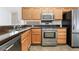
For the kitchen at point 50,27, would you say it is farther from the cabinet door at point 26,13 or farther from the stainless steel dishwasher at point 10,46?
the stainless steel dishwasher at point 10,46

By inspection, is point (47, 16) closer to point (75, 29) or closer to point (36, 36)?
point (36, 36)

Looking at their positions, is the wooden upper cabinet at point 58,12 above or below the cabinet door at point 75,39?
above

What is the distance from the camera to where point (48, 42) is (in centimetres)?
589

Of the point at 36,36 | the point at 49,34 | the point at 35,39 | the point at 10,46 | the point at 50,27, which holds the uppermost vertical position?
the point at 50,27

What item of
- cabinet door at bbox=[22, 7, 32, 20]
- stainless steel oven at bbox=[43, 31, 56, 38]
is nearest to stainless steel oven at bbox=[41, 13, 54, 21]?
cabinet door at bbox=[22, 7, 32, 20]

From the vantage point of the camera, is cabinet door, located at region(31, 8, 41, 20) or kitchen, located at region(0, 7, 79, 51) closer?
kitchen, located at region(0, 7, 79, 51)

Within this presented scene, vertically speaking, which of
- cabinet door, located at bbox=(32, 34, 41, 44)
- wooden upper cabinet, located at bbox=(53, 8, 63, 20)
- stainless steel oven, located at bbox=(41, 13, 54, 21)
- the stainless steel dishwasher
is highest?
wooden upper cabinet, located at bbox=(53, 8, 63, 20)

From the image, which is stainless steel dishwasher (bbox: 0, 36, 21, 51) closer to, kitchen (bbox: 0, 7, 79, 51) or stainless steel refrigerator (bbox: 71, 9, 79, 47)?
kitchen (bbox: 0, 7, 79, 51)

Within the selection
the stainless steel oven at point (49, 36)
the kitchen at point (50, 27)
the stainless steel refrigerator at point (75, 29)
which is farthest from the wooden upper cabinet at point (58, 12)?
the stainless steel refrigerator at point (75, 29)

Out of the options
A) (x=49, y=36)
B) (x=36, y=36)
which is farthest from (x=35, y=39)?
(x=49, y=36)

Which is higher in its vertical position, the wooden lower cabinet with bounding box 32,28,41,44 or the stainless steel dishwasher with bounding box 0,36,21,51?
the stainless steel dishwasher with bounding box 0,36,21,51


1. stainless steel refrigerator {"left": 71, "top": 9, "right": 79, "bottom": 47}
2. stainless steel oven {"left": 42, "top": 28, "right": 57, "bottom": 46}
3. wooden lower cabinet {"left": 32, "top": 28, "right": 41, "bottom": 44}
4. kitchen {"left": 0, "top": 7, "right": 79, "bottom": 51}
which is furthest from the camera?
wooden lower cabinet {"left": 32, "top": 28, "right": 41, "bottom": 44}
